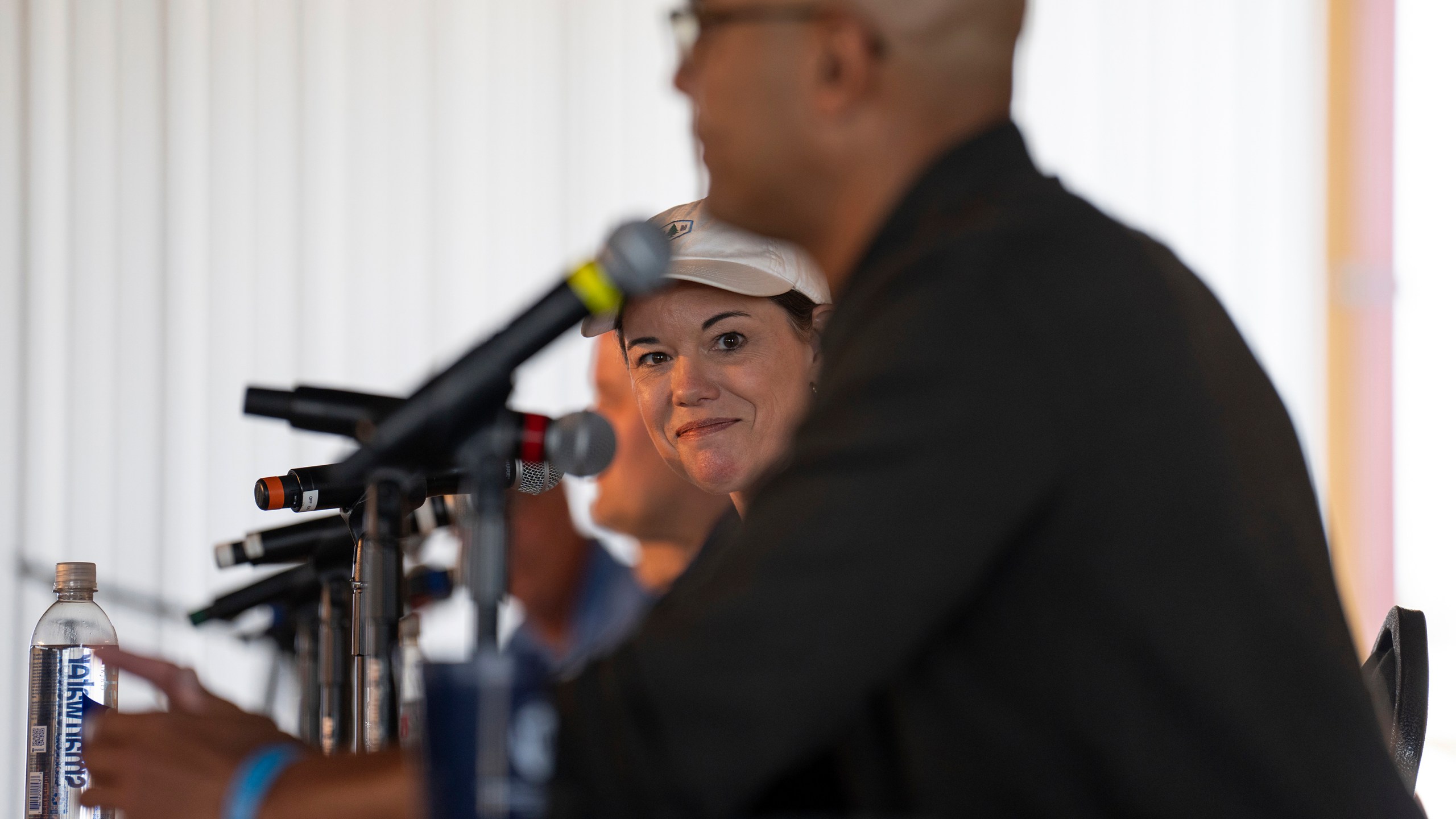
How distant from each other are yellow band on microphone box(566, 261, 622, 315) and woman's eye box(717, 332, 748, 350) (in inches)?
41.4

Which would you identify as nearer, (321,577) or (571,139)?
(321,577)

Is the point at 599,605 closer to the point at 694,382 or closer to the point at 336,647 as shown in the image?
the point at 694,382

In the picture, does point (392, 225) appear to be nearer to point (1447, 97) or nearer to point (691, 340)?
point (691, 340)

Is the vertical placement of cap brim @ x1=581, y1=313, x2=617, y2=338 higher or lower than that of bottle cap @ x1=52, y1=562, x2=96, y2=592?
higher

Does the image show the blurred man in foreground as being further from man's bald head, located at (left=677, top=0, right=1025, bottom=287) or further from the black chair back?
the black chair back

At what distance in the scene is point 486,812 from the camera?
2.41ft

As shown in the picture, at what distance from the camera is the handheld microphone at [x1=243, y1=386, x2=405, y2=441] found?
0.94 m

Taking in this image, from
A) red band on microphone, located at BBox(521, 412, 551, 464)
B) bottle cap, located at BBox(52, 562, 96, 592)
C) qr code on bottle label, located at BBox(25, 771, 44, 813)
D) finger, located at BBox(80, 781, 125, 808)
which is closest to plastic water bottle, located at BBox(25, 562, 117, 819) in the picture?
qr code on bottle label, located at BBox(25, 771, 44, 813)

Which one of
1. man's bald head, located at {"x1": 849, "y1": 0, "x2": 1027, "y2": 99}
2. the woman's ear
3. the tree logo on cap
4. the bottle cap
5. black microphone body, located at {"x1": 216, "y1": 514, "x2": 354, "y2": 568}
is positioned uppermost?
the tree logo on cap

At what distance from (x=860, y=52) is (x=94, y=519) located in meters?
3.29

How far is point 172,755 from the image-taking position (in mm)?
872

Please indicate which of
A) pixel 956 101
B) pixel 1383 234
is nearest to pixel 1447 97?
pixel 1383 234

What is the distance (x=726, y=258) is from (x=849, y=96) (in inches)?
35.7

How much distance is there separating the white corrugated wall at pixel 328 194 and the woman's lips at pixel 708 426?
168cm
